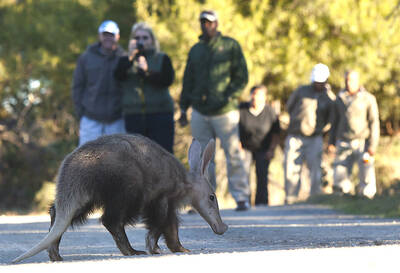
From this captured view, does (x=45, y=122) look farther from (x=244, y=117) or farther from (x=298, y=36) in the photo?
(x=244, y=117)

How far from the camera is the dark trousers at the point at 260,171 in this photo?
43.5ft

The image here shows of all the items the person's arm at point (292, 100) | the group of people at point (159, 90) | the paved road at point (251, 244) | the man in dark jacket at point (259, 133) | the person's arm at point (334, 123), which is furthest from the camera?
the person's arm at point (292, 100)

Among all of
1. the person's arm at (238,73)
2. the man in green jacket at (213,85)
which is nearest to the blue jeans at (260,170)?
the man in green jacket at (213,85)

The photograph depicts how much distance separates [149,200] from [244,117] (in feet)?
24.4

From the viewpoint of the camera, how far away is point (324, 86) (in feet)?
45.1

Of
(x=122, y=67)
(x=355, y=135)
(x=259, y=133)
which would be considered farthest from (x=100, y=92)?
(x=355, y=135)

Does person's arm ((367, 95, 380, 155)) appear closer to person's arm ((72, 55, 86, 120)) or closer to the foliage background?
person's arm ((72, 55, 86, 120))

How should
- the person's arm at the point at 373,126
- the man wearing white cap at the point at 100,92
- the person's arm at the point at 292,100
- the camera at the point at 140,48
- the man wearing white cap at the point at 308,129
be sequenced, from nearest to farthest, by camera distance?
the camera at the point at 140,48 → the man wearing white cap at the point at 100,92 → the person's arm at the point at 373,126 → the man wearing white cap at the point at 308,129 → the person's arm at the point at 292,100

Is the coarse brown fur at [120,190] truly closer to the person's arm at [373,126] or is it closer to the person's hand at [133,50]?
the person's hand at [133,50]

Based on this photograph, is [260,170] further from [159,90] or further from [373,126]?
[159,90]

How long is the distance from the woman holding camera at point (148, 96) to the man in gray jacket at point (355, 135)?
13.6 feet

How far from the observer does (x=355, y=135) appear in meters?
12.7

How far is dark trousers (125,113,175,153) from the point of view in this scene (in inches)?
370

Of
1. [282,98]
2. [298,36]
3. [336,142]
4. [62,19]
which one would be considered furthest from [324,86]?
[62,19]
